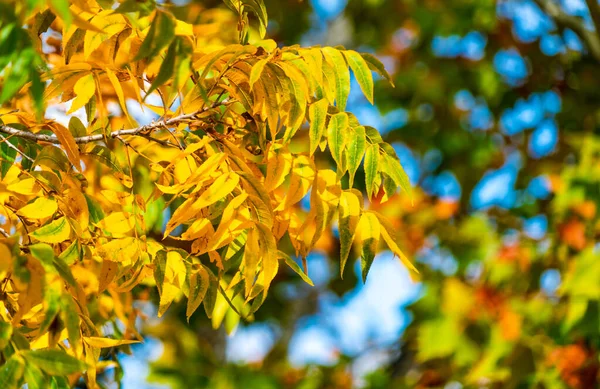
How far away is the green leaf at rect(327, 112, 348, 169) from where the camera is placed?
1513mm

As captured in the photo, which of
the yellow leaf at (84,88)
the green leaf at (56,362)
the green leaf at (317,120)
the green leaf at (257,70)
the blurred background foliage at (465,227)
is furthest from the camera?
the blurred background foliage at (465,227)

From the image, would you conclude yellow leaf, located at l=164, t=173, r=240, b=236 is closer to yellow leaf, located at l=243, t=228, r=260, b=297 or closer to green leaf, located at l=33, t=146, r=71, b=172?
yellow leaf, located at l=243, t=228, r=260, b=297

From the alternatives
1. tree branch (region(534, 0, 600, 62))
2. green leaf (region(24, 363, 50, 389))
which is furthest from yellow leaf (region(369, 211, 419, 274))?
tree branch (region(534, 0, 600, 62))

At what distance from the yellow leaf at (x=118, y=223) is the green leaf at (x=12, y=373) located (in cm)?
34

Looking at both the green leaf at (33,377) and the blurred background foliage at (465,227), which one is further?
the blurred background foliage at (465,227)

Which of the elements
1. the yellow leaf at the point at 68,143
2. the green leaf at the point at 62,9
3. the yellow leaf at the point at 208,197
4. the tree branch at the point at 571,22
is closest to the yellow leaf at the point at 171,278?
the yellow leaf at the point at 208,197

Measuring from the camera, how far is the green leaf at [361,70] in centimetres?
161

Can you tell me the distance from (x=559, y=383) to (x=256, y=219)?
3249 mm

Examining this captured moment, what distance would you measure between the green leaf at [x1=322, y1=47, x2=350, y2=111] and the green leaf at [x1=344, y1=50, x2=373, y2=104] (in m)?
0.03

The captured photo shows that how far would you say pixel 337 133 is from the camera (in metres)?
1.53

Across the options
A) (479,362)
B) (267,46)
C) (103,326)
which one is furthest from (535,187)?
(267,46)

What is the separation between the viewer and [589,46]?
15.9 feet

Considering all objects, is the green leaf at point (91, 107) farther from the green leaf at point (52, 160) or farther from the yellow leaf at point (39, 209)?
the yellow leaf at point (39, 209)

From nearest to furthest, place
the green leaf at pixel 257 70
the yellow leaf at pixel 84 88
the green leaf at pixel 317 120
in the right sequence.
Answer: the green leaf at pixel 257 70
the green leaf at pixel 317 120
the yellow leaf at pixel 84 88
